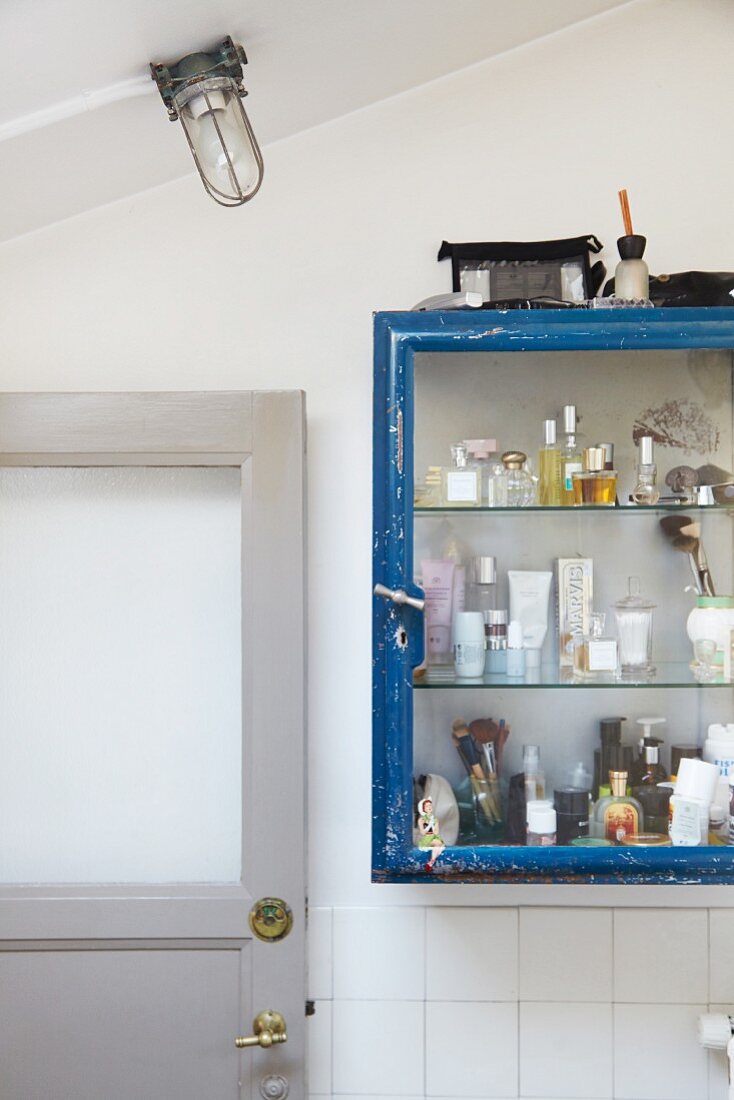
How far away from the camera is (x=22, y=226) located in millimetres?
1669

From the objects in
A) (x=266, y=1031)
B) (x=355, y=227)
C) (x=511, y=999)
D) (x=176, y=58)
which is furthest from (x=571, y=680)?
(x=176, y=58)

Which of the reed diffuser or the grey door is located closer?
the reed diffuser

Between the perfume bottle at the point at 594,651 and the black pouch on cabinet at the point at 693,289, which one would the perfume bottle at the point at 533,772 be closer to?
the perfume bottle at the point at 594,651

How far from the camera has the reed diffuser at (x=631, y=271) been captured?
1.46 meters

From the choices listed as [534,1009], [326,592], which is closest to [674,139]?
[326,592]

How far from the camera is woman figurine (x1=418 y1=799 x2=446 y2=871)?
140cm

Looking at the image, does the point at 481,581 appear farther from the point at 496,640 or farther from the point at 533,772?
the point at 533,772

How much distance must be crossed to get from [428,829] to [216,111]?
1047 millimetres

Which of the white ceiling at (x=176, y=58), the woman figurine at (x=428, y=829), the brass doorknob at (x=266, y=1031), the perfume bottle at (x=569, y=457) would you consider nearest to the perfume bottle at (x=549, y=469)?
the perfume bottle at (x=569, y=457)

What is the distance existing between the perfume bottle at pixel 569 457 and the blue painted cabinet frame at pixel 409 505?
0.36ft

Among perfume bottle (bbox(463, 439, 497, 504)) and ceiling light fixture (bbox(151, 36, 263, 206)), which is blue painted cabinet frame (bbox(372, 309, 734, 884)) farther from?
ceiling light fixture (bbox(151, 36, 263, 206))

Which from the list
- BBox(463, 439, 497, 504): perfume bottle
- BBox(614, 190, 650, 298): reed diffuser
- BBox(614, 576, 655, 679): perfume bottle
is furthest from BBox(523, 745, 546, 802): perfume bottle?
BBox(614, 190, 650, 298): reed diffuser

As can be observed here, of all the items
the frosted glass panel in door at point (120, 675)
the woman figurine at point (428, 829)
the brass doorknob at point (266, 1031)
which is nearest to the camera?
the woman figurine at point (428, 829)

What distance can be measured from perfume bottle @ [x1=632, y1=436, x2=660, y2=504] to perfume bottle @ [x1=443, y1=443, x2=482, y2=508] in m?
0.24
